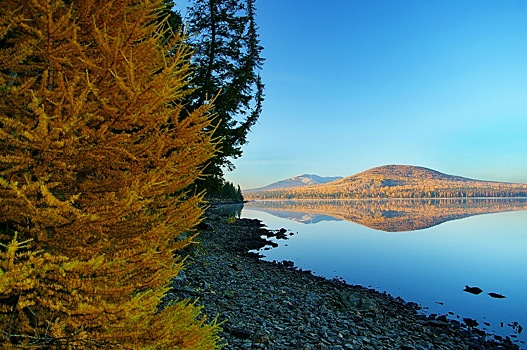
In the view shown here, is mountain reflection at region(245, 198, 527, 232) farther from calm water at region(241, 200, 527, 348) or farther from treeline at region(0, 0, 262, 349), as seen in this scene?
treeline at region(0, 0, 262, 349)

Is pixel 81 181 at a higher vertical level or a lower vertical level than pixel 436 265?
higher

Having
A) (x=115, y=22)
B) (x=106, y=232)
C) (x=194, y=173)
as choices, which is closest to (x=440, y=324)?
(x=194, y=173)

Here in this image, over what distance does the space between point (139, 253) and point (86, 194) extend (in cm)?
86

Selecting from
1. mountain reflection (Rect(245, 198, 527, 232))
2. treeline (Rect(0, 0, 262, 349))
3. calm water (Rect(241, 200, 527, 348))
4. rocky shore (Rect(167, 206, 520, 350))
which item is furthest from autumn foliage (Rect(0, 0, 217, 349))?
mountain reflection (Rect(245, 198, 527, 232))

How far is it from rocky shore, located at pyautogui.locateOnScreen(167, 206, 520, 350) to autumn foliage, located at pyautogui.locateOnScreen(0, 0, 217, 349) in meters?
3.60

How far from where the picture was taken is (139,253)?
137 inches

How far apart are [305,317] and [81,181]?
28.2 ft

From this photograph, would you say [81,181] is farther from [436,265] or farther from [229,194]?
[229,194]

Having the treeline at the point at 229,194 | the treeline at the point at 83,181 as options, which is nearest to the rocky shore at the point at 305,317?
the treeline at the point at 83,181

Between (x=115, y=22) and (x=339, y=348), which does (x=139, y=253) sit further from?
(x=339, y=348)

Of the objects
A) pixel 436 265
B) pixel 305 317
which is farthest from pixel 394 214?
pixel 305 317

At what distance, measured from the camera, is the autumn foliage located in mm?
3008

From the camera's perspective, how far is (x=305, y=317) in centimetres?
1029

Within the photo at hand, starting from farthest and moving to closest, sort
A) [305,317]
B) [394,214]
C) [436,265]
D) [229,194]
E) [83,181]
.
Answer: [229,194] < [394,214] < [436,265] < [305,317] < [83,181]
